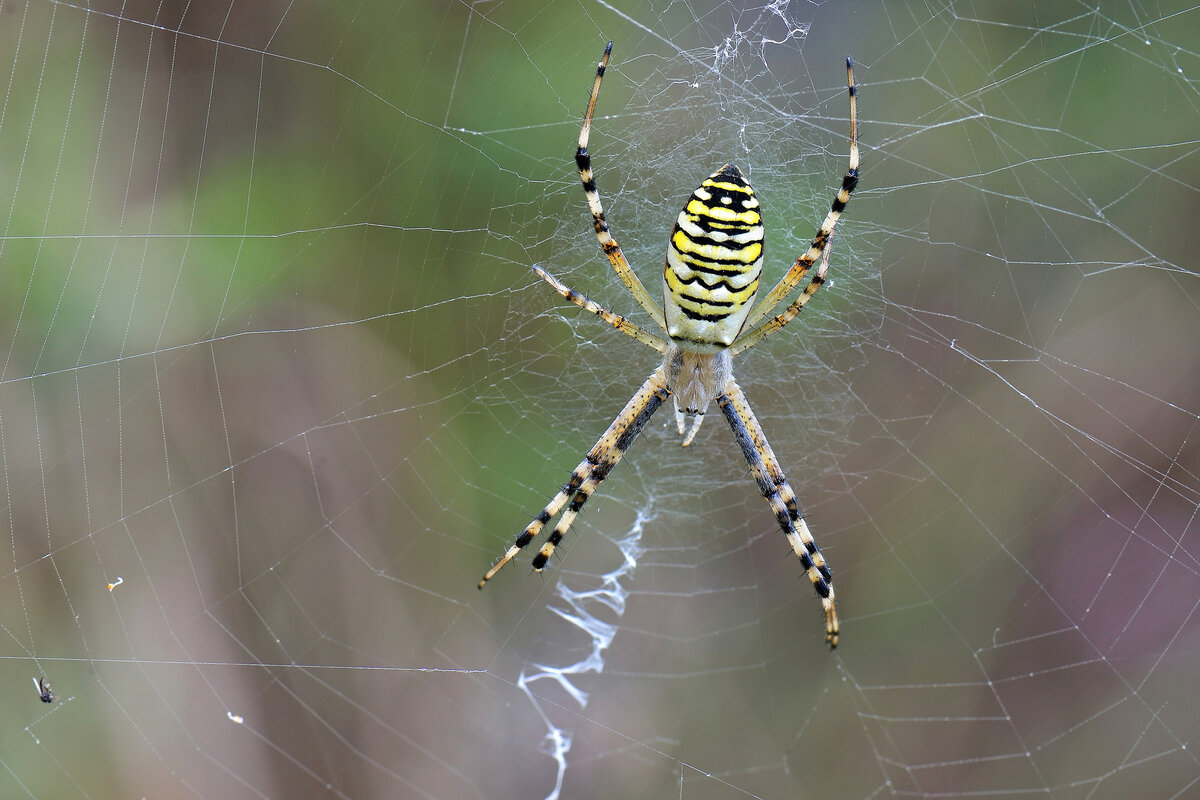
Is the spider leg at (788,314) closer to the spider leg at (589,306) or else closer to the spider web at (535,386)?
the spider leg at (589,306)

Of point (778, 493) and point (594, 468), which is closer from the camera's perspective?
point (594, 468)

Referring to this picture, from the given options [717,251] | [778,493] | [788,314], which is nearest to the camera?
[717,251]

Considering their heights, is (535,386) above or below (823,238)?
below

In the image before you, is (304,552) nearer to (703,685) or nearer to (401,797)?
(401,797)

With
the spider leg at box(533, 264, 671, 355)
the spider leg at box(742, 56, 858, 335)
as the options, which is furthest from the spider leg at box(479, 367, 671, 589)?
the spider leg at box(742, 56, 858, 335)

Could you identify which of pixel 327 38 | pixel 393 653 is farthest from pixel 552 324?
pixel 393 653

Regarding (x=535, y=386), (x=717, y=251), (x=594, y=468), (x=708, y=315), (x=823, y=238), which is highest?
(x=823, y=238)

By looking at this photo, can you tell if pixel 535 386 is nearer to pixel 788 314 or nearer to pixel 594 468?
pixel 594 468

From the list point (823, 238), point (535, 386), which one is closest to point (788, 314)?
point (823, 238)

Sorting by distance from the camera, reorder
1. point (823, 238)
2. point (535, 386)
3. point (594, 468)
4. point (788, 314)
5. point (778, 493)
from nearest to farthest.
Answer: point (823, 238) → point (788, 314) → point (594, 468) → point (778, 493) → point (535, 386)
